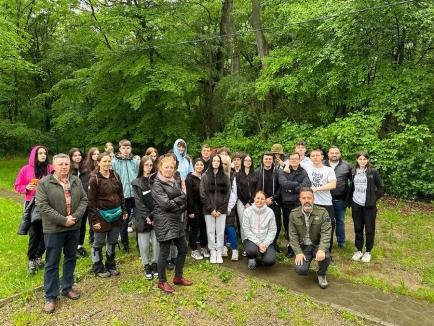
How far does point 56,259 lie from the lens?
3.90m

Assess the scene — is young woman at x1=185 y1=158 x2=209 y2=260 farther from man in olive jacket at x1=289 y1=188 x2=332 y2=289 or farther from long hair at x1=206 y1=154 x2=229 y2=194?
man in olive jacket at x1=289 y1=188 x2=332 y2=289

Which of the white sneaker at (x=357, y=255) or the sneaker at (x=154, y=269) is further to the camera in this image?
the white sneaker at (x=357, y=255)

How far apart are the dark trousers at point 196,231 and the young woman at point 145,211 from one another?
894 mm

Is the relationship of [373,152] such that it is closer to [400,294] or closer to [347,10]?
[347,10]

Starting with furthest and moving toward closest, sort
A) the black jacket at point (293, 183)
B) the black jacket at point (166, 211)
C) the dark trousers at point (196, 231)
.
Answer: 1. the dark trousers at point (196, 231)
2. the black jacket at point (293, 183)
3. the black jacket at point (166, 211)

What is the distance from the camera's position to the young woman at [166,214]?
4254mm

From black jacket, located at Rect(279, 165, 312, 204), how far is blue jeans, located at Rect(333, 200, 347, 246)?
2.57ft

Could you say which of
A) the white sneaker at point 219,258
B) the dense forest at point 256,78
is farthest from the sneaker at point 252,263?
the dense forest at point 256,78

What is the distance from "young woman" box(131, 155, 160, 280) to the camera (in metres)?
4.59

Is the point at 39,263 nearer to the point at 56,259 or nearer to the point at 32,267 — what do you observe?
the point at 32,267

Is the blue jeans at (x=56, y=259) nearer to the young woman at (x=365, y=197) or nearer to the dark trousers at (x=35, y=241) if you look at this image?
the dark trousers at (x=35, y=241)

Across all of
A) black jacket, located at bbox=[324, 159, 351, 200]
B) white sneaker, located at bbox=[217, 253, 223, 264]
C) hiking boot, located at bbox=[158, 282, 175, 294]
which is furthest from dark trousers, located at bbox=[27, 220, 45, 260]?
black jacket, located at bbox=[324, 159, 351, 200]

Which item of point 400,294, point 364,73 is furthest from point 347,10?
point 400,294

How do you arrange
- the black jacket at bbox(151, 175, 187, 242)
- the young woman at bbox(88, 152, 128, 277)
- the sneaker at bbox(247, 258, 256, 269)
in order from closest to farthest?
the black jacket at bbox(151, 175, 187, 242), the young woman at bbox(88, 152, 128, 277), the sneaker at bbox(247, 258, 256, 269)
